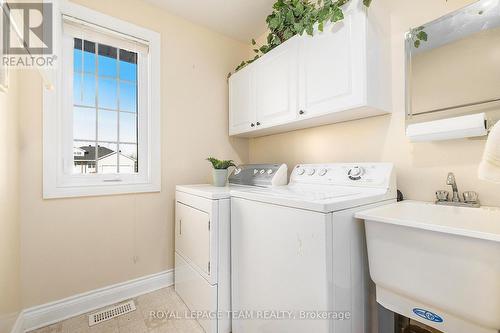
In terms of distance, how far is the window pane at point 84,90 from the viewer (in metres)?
1.76

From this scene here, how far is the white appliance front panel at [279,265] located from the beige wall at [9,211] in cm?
119

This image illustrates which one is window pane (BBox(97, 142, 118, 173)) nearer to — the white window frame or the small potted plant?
the white window frame

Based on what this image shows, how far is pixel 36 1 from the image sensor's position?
4.00ft

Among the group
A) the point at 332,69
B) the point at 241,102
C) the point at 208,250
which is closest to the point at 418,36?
the point at 332,69

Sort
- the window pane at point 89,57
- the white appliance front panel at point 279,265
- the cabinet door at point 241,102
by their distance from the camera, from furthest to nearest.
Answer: the cabinet door at point 241,102 → the window pane at point 89,57 → the white appliance front panel at point 279,265

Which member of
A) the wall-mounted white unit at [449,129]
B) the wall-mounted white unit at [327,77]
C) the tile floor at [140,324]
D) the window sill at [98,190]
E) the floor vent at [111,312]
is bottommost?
the tile floor at [140,324]

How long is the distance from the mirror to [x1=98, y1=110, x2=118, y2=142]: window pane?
2169 mm

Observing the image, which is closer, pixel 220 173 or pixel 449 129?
pixel 449 129

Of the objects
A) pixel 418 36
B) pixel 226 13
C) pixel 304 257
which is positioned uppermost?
pixel 226 13

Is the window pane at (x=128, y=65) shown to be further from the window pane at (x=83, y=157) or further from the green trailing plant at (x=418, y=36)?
the green trailing plant at (x=418, y=36)

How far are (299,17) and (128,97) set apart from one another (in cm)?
154

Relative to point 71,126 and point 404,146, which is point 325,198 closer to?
point 404,146

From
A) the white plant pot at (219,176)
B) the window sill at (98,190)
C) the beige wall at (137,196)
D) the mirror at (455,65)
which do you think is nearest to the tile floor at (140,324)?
the beige wall at (137,196)

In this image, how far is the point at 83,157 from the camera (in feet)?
5.86
